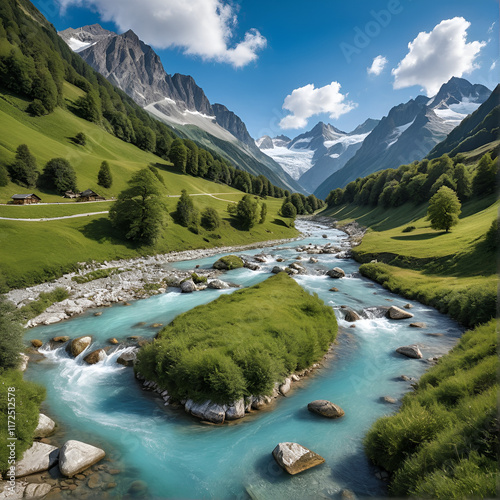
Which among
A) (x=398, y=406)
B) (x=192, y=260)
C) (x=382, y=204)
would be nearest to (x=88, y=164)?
(x=192, y=260)

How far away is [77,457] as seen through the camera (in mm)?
10406

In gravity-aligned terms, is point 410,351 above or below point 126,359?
above

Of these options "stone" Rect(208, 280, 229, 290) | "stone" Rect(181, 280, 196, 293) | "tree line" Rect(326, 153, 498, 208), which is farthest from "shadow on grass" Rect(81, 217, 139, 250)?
"tree line" Rect(326, 153, 498, 208)

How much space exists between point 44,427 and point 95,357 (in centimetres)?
693

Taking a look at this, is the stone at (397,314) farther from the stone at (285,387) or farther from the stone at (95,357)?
the stone at (95,357)

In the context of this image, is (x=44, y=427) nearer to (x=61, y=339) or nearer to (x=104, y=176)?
(x=61, y=339)

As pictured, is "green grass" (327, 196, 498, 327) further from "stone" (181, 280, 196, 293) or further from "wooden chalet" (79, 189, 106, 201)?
"wooden chalet" (79, 189, 106, 201)

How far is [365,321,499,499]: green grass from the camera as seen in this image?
6.55 m

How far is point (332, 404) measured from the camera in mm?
14102

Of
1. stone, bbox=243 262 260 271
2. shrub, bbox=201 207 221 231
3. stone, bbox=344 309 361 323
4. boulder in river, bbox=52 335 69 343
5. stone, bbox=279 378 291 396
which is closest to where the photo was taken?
stone, bbox=279 378 291 396

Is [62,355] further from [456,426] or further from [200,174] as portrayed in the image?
[200,174]

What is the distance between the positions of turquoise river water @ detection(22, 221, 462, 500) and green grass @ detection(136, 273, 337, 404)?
1.35 metres

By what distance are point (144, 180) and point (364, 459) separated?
54.8m

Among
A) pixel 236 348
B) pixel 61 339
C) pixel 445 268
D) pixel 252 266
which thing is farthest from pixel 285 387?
pixel 252 266
